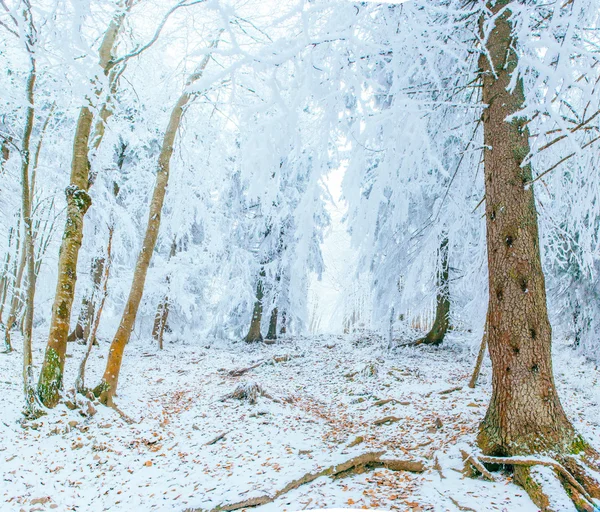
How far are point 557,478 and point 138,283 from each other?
639 cm

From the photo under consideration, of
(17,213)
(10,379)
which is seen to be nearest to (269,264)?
(17,213)

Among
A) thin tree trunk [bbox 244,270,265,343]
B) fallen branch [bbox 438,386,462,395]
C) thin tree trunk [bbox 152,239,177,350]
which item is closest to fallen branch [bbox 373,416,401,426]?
fallen branch [bbox 438,386,462,395]

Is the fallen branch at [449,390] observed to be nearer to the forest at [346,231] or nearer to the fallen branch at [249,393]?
the forest at [346,231]

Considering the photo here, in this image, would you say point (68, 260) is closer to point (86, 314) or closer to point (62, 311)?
point (62, 311)

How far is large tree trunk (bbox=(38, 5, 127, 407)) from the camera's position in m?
5.34

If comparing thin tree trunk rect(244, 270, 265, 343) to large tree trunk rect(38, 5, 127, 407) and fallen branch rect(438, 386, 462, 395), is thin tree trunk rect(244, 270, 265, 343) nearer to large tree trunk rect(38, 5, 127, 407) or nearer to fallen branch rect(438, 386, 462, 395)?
fallen branch rect(438, 386, 462, 395)

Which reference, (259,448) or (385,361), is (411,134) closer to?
(259,448)

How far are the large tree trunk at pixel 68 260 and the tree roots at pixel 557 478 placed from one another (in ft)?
18.8

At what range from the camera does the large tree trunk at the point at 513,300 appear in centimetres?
289

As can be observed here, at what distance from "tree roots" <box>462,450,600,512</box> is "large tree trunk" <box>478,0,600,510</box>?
2 centimetres

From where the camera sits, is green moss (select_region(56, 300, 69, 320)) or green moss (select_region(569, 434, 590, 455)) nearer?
green moss (select_region(569, 434, 590, 455))

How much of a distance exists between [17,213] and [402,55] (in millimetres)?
10000

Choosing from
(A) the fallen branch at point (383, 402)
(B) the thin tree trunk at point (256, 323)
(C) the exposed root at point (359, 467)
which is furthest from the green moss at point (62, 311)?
(B) the thin tree trunk at point (256, 323)

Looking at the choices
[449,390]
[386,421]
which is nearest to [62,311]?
[386,421]
